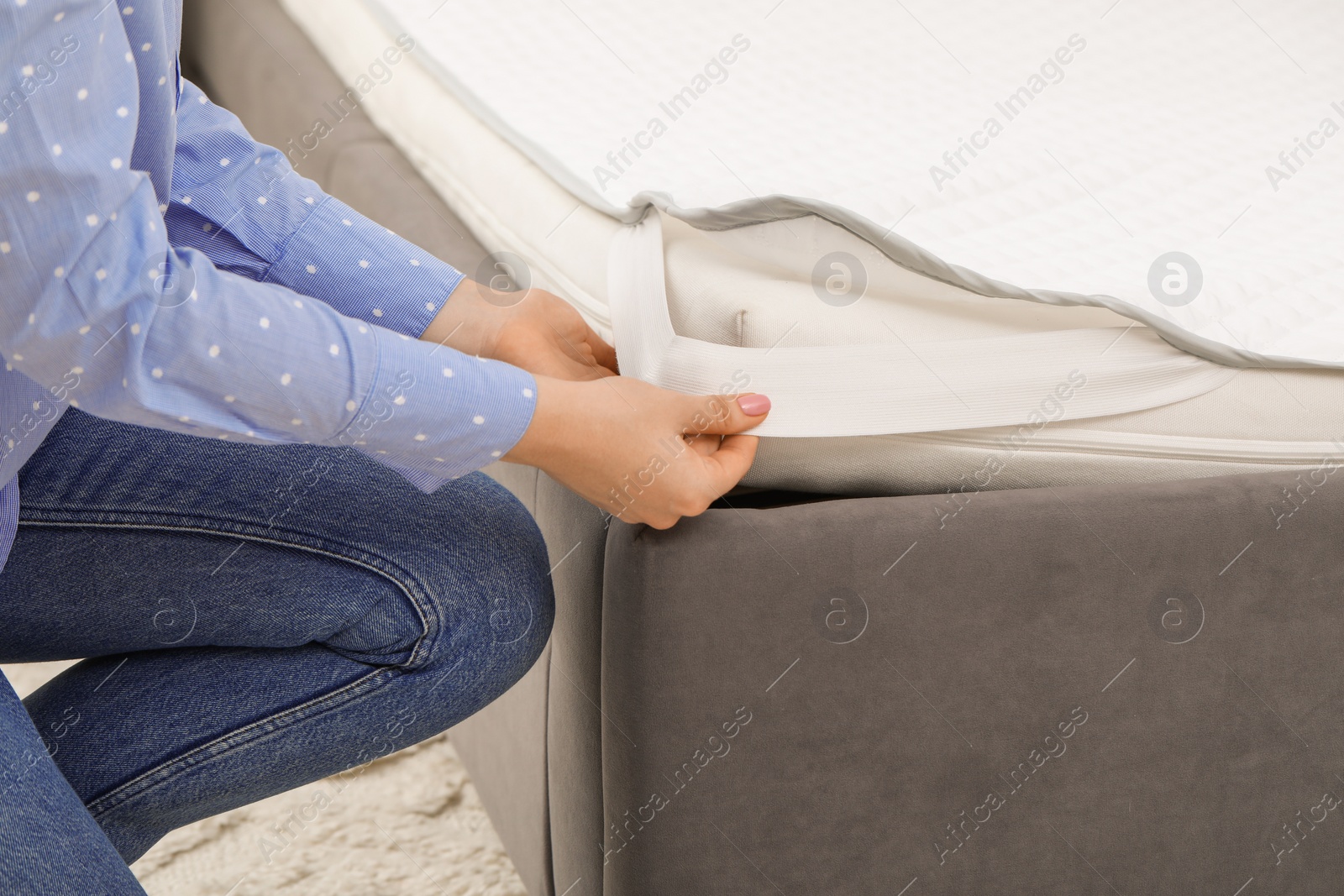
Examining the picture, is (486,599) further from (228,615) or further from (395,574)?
(228,615)

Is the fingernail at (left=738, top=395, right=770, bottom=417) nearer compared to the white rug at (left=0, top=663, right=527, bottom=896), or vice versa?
the fingernail at (left=738, top=395, right=770, bottom=417)

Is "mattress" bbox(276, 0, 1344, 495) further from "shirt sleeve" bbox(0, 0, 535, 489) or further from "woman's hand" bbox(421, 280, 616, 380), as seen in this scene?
"shirt sleeve" bbox(0, 0, 535, 489)

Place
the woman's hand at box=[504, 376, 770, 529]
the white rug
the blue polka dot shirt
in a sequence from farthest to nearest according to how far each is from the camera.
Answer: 1. the white rug
2. the woman's hand at box=[504, 376, 770, 529]
3. the blue polka dot shirt

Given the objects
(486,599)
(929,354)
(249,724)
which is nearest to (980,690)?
(929,354)

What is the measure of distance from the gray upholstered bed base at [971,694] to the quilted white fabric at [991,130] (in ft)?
0.49

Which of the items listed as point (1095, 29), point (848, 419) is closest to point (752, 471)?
point (848, 419)

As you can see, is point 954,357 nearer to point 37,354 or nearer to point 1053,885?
point 1053,885

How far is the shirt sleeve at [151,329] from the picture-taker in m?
0.47

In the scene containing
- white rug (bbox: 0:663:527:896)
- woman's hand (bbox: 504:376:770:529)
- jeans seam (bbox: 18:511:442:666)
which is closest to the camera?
woman's hand (bbox: 504:376:770:529)

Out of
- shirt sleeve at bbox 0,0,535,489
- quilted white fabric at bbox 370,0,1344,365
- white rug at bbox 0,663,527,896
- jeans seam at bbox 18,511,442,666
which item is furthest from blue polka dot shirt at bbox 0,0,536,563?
white rug at bbox 0,663,527,896

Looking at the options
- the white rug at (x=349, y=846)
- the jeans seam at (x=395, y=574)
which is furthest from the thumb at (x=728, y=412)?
the white rug at (x=349, y=846)

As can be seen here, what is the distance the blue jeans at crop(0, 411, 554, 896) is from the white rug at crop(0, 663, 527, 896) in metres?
0.33

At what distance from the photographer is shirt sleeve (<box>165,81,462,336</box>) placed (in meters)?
0.73

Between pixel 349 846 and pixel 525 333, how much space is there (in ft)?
2.00
